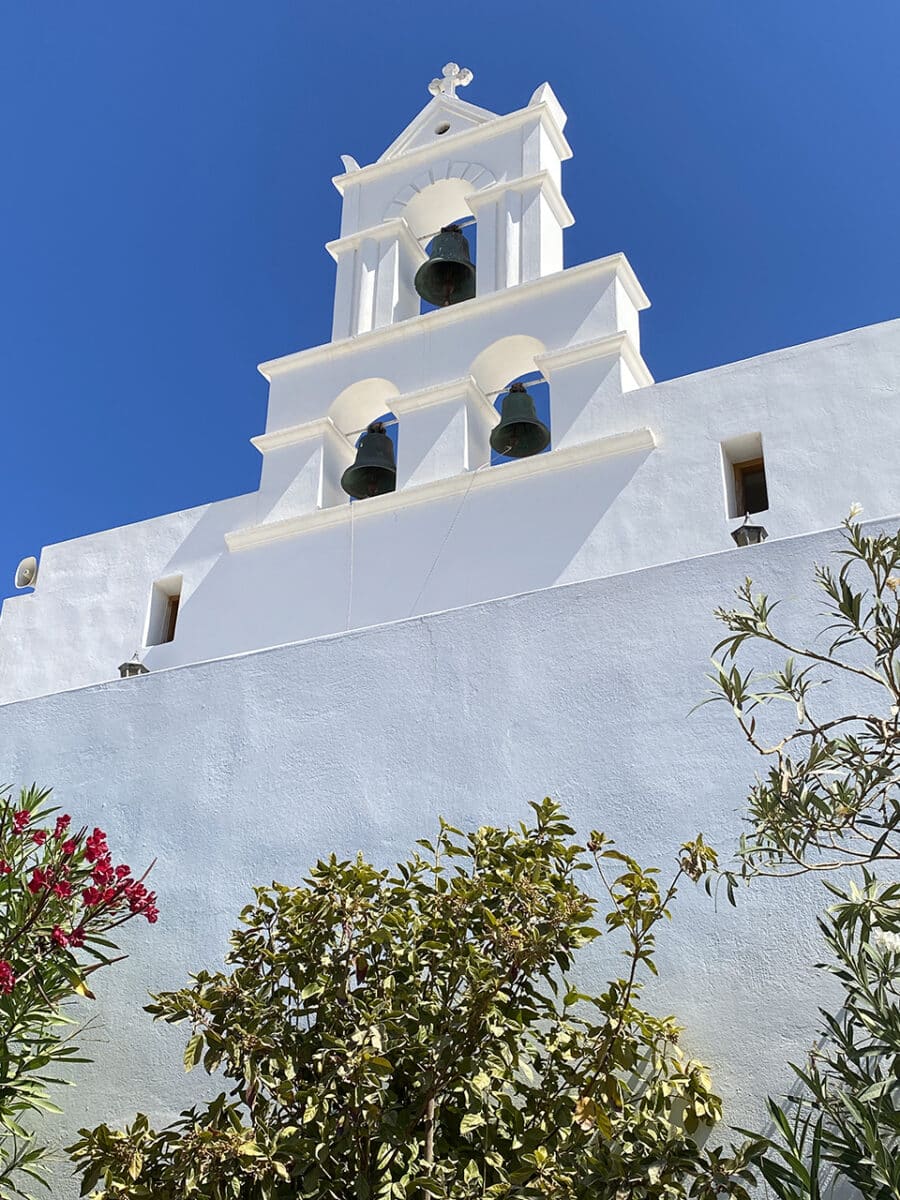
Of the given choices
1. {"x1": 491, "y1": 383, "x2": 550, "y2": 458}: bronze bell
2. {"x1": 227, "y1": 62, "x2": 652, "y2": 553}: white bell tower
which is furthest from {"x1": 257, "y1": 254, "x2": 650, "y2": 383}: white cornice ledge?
{"x1": 491, "y1": 383, "x2": 550, "y2": 458}: bronze bell

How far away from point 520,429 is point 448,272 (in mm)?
1977

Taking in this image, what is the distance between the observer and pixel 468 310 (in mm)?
11070

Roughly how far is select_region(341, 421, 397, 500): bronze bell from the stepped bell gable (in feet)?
0.05

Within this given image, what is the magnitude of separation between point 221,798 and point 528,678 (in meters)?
1.48

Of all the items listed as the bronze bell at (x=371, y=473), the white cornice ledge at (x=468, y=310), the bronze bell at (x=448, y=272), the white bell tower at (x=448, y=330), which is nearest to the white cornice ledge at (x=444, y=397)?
the white bell tower at (x=448, y=330)

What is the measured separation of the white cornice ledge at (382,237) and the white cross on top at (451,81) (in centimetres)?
149

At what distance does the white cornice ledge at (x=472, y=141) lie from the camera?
38.9 feet

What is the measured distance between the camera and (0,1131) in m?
5.42

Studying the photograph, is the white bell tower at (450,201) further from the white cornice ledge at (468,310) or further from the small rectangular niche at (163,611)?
the small rectangular niche at (163,611)

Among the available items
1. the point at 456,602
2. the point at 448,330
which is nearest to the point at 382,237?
the point at 448,330

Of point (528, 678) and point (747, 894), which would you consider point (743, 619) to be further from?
point (528, 678)

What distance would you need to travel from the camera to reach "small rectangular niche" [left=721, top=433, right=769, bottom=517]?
31.2ft

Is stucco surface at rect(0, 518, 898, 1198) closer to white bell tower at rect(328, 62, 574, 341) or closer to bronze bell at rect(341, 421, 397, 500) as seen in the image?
bronze bell at rect(341, 421, 397, 500)

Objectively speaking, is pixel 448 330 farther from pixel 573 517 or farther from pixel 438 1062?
pixel 438 1062
